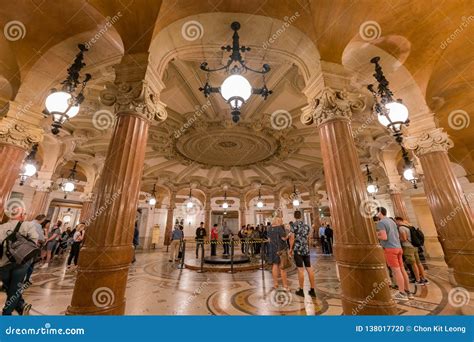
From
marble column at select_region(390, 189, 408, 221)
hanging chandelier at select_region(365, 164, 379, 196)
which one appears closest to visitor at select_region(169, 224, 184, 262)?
hanging chandelier at select_region(365, 164, 379, 196)

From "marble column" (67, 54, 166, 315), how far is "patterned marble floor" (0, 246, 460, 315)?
1.21 m

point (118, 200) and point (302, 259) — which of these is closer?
point (118, 200)

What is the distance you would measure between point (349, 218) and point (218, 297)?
2.90m

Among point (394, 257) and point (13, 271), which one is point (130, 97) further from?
point (394, 257)

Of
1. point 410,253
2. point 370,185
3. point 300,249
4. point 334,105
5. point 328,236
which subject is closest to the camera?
point 334,105

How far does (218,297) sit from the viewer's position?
4027 mm

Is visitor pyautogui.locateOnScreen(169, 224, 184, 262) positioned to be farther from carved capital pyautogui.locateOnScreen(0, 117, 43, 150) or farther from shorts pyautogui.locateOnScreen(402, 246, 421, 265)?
shorts pyautogui.locateOnScreen(402, 246, 421, 265)

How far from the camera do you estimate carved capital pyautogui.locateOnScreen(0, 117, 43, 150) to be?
3811 mm

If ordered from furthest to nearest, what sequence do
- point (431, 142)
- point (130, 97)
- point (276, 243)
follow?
1. point (276, 243)
2. point (431, 142)
3. point (130, 97)

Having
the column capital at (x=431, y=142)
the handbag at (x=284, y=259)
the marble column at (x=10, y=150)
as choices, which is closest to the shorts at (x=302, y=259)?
the handbag at (x=284, y=259)

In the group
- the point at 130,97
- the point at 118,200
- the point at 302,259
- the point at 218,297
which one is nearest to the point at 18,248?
the point at 118,200

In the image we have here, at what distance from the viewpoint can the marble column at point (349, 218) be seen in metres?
2.43

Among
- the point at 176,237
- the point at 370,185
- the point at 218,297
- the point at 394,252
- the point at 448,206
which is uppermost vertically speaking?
the point at 370,185

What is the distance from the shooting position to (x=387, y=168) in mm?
9570
